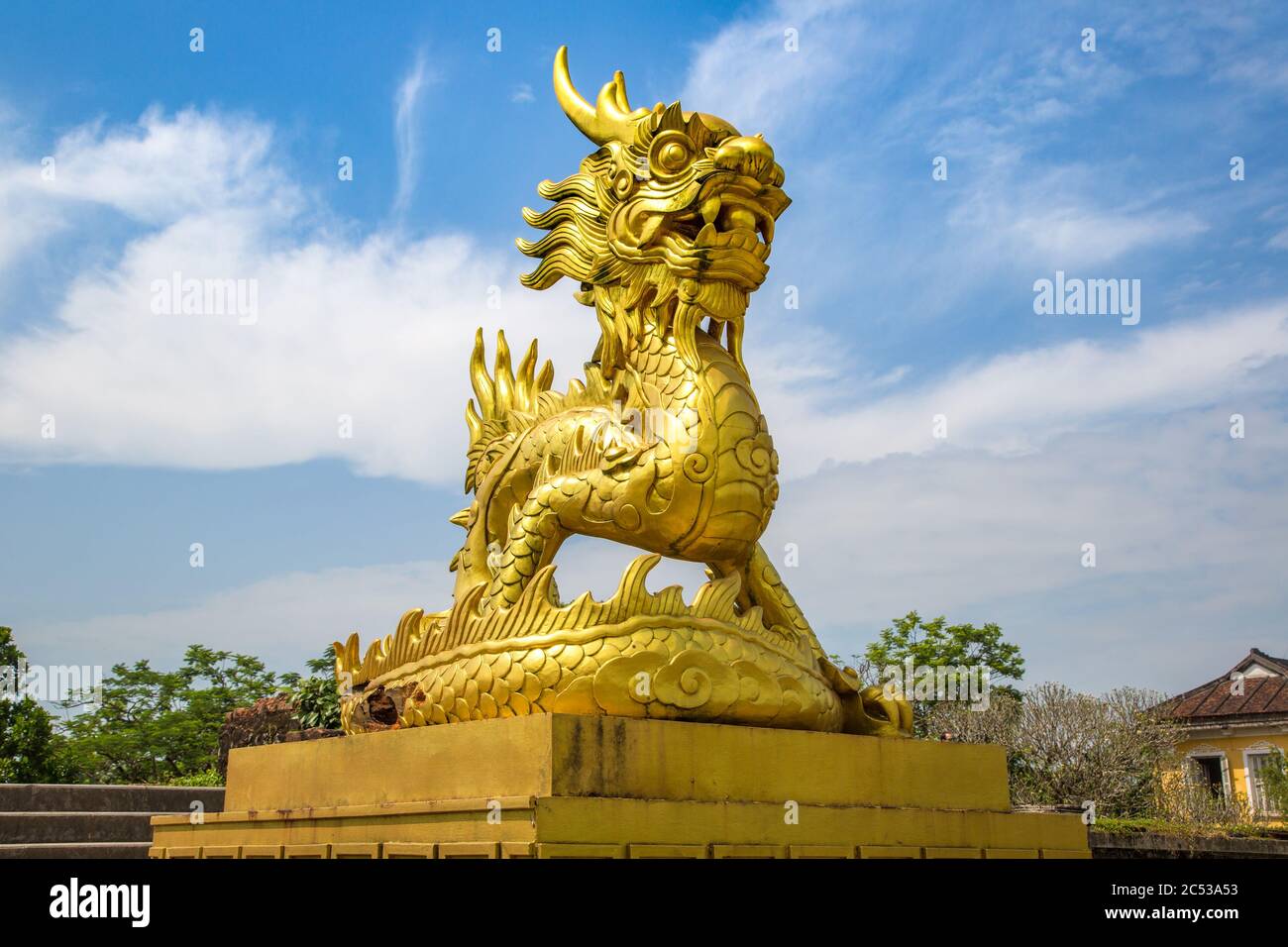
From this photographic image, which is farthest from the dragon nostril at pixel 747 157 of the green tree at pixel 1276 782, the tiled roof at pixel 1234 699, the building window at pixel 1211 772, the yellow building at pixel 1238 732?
the building window at pixel 1211 772

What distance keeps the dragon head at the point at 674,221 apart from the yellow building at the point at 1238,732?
60.2ft

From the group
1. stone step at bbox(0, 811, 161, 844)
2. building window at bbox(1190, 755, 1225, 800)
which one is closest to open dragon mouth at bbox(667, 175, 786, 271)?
stone step at bbox(0, 811, 161, 844)

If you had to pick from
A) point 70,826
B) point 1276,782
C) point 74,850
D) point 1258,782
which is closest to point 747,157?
point 74,850

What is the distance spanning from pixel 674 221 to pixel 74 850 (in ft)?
25.5

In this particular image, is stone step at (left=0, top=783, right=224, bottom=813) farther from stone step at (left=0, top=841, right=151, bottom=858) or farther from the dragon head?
the dragon head

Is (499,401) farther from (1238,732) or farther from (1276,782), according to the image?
(1238,732)

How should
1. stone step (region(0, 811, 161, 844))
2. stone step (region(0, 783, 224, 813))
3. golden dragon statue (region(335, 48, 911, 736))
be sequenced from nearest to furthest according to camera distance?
1. golden dragon statue (region(335, 48, 911, 736))
2. stone step (region(0, 811, 161, 844))
3. stone step (region(0, 783, 224, 813))

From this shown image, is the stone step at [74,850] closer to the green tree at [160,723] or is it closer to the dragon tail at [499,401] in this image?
the dragon tail at [499,401]

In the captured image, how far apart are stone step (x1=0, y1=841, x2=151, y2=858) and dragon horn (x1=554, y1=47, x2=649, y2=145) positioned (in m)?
7.54

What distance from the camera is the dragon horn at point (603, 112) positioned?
6.40 meters

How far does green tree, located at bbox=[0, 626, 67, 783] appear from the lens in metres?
16.0

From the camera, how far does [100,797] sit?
11602 mm
